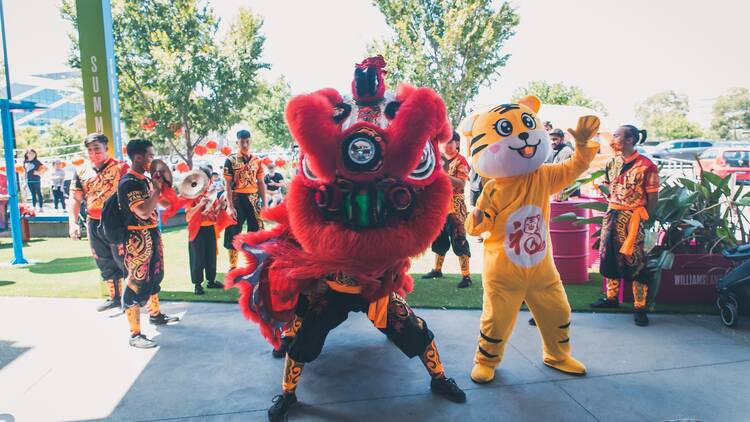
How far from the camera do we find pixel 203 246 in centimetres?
524

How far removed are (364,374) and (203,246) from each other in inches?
A: 111

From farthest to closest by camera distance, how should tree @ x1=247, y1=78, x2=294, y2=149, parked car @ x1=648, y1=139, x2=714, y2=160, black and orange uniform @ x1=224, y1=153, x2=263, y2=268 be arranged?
1. parked car @ x1=648, y1=139, x2=714, y2=160
2. tree @ x1=247, y1=78, x2=294, y2=149
3. black and orange uniform @ x1=224, y1=153, x2=263, y2=268

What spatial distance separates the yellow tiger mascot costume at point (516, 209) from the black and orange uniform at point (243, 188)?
3.30 meters

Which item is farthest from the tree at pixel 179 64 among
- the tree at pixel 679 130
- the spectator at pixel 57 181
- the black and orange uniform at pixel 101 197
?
the tree at pixel 679 130

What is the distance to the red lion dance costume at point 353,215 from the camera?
2359 millimetres

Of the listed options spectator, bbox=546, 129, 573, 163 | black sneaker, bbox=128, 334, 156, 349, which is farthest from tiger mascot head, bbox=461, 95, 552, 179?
spectator, bbox=546, 129, 573, 163

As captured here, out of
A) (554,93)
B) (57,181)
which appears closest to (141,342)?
(57,181)

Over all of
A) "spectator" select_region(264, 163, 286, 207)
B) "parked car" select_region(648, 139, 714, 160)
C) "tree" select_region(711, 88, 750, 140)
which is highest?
"tree" select_region(711, 88, 750, 140)

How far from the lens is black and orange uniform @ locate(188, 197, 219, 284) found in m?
5.16

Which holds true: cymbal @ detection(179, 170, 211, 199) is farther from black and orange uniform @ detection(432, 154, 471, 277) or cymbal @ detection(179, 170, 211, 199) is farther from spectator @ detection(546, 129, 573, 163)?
spectator @ detection(546, 129, 573, 163)

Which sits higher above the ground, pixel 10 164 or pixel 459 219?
pixel 10 164

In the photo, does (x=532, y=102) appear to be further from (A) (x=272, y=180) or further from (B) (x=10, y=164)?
(B) (x=10, y=164)

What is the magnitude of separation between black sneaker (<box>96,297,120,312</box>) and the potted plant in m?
5.02

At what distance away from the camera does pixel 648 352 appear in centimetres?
346
